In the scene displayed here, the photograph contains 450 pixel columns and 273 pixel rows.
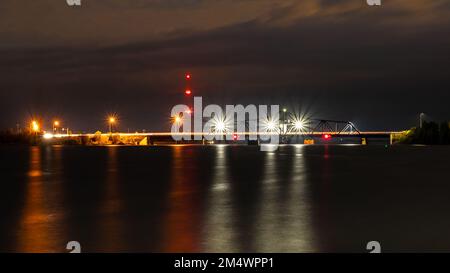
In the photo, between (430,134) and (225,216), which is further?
(430,134)

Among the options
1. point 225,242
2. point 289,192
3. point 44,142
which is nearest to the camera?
Answer: point 225,242

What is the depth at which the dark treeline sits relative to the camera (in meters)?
136

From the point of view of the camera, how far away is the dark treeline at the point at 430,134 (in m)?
136

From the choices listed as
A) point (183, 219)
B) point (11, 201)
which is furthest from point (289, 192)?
point (11, 201)

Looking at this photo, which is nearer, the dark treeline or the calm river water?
the calm river water

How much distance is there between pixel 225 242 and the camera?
12992 mm

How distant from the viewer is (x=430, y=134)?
140m

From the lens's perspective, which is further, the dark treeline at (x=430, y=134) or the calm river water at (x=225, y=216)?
the dark treeline at (x=430, y=134)
